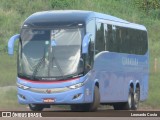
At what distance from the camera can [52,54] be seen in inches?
933

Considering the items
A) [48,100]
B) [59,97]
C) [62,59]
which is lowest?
[48,100]

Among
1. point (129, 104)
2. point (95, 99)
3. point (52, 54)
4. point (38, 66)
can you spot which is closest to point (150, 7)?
point (129, 104)

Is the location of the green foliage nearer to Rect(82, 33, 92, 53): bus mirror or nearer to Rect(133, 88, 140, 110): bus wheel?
Rect(133, 88, 140, 110): bus wheel

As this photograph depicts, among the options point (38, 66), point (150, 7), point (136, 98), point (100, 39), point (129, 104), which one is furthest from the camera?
point (150, 7)

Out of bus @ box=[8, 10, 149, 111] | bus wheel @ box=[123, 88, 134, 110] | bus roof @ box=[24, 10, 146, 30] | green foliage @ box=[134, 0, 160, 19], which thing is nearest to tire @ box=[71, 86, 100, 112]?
bus @ box=[8, 10, 149, 111]

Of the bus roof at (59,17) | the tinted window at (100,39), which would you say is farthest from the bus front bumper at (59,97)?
the bus roof at (59,17)

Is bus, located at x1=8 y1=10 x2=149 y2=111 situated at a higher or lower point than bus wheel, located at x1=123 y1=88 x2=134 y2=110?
higher

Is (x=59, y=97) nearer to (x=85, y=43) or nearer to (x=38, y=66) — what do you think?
(x=38, y=66)

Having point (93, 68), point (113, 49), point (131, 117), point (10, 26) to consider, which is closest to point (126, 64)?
point (113, 49)

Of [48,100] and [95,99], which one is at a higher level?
[48,100]

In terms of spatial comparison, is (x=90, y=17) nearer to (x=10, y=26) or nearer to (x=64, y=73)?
(x=64, y=73)

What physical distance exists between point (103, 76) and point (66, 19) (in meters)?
2.94

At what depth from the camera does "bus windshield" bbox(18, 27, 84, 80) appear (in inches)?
925

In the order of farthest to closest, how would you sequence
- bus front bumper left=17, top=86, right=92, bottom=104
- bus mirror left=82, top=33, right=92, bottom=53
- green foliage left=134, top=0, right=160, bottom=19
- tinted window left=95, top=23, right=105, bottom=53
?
green foliage left=134, top=0, right=160, bottom=19 → tinted window left=95, top=23, right=105, bottom=53 → bus front bumper left=17, top=86, right=92, bottom=104 → bus mirror left=82, top=33, right=92, bottom=53
